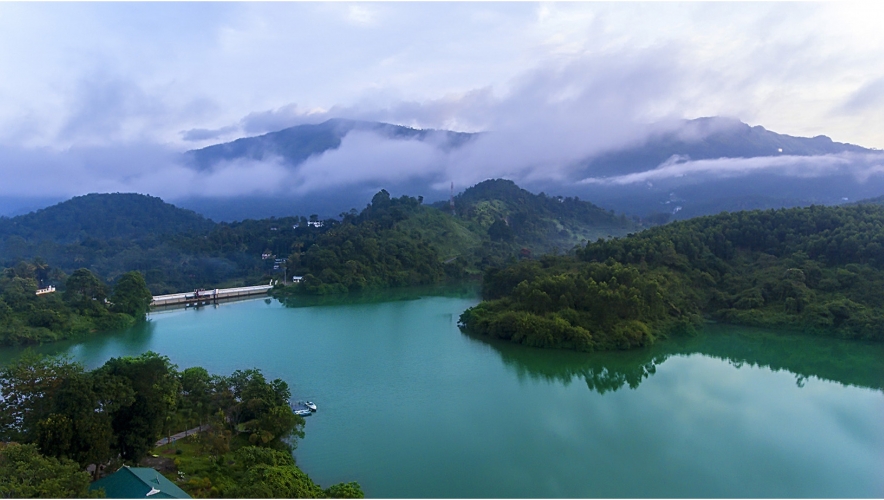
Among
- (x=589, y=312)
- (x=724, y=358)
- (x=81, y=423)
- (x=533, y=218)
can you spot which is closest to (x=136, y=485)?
(x=81, y=423)

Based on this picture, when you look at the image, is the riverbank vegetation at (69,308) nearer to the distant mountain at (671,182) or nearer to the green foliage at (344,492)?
the green foliage at (344,492)

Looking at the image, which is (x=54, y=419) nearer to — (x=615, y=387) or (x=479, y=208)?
(x=615, y=387)

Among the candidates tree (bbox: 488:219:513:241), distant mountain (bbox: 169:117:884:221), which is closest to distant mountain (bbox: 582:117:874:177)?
distant mountain (bbox: 169:117:884:221)

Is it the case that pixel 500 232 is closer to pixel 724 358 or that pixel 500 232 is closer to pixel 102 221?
pixel 724 358

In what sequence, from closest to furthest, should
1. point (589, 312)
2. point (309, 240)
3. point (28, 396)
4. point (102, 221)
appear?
point (28, 396) → point (589, 312) → point (309, 240) → point (102, 221)

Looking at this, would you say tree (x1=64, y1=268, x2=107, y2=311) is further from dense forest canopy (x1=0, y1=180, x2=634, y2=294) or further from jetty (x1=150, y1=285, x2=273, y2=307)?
dense forest canopy (x1=0, y1=180, x2=634, y2=294)

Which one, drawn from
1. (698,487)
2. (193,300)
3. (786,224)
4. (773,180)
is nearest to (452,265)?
(193,300)

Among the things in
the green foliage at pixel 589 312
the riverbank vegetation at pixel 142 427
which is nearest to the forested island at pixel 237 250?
the riverbank vegetation at pixel 142 427
